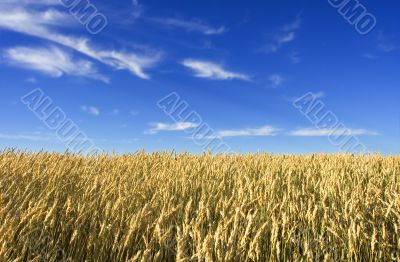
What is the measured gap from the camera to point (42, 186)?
5.20 metres

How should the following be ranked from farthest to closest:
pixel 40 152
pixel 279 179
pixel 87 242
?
pixel 40 152, pixel 279 179, pixel 87 242

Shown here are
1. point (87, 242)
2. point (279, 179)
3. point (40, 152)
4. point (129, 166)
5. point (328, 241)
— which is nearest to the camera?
point (87, 242)

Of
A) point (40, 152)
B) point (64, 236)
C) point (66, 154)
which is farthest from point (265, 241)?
point (40, 152)

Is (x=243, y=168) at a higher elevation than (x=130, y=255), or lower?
higher

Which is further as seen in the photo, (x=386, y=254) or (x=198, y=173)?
(x=198, y=173)

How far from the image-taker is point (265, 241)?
348cm

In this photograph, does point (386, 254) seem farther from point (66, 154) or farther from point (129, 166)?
point (66, 154)

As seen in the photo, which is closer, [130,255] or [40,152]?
[130,255]

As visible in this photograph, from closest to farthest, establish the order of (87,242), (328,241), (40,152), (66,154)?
(87,242), (328,241), (66,154), (40,152)

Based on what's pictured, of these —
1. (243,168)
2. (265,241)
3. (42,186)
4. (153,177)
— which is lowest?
(265,241)

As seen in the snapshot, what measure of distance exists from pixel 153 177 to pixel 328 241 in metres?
3.02

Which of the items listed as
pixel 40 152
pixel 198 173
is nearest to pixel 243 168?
pixel 198 173

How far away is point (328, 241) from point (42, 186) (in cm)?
359

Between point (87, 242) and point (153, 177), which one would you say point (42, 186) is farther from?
point (87, 242)
